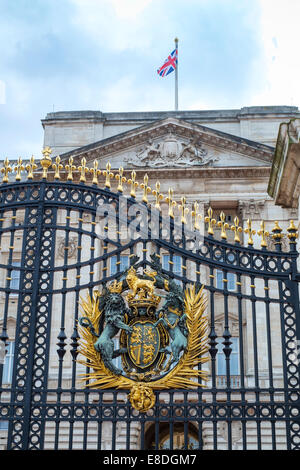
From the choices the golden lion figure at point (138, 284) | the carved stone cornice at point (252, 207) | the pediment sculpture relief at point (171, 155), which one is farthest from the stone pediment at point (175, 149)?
the golden lion figure at point (138, 284)

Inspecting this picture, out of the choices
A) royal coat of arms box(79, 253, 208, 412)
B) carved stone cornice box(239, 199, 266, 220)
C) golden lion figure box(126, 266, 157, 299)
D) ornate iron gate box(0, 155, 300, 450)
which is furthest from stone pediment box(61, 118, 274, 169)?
royal coat of arms box(79, 253, 208, 412)

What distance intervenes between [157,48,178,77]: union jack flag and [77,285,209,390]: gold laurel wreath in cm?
2350

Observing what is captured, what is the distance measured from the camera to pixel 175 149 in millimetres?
28094

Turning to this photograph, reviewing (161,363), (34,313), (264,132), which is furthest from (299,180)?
(264,132)

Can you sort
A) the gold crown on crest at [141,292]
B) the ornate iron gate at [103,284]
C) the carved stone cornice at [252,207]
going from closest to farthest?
the ornate iron gate at [103,284], the gold crown on crest at [141,292], the carved stone cornice at [252,207]

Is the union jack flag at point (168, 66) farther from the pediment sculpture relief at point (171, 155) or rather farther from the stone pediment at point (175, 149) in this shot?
the pediment sculpture relief at point (171, 155)

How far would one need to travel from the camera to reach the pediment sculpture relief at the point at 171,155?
27844 mm

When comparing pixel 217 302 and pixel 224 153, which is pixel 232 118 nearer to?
pixel 224 153

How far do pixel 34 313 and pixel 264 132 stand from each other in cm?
2341

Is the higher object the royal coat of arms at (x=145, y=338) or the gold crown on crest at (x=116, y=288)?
the gold crown on crest at (x=116, y=288)

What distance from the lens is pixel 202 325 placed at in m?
8.55
